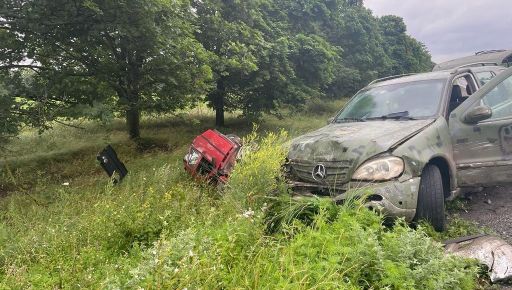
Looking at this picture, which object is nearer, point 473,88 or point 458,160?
point 458,160

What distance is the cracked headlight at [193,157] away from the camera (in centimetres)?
627

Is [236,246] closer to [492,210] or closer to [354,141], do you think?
[354,141]

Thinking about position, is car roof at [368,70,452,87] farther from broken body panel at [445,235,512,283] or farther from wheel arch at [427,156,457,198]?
broken body panel at [445,235,512,283]

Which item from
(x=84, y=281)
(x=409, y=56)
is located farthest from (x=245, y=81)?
(x=409, y=56)

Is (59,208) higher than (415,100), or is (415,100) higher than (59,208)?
(415,100)

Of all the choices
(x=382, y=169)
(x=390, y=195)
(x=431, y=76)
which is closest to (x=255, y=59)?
(x=431, y=76)

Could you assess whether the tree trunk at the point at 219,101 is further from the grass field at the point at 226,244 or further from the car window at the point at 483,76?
the car window at the point at 483,76

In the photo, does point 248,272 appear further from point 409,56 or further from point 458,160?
point 409,56

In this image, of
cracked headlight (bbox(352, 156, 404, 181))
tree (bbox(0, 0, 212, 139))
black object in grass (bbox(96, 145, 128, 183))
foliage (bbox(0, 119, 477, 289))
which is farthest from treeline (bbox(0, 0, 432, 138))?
cracked headlight (bbox(352, 156, 404, 181))

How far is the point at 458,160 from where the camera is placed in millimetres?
4957

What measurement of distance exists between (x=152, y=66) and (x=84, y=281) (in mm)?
7218

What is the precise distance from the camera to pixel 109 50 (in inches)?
358

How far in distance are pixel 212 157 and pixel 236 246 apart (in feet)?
9.79

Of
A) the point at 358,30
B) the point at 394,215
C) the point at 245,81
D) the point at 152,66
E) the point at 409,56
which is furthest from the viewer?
the point at 409,56
